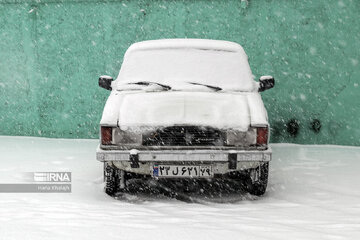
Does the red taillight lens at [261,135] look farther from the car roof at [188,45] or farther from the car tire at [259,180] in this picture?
the car roof at [188,45]

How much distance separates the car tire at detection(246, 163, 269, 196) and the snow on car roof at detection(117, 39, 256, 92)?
1.07 m

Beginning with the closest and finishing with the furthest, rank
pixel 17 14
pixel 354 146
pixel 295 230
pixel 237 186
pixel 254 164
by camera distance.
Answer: pixel 295 230, pixel 254 164, pixel 237 186, pixel 354 146, pixel 17 14

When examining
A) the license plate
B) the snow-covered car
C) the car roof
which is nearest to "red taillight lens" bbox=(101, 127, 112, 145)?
the snow-covered car

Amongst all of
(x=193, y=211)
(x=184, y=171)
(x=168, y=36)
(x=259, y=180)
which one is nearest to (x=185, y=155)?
(x=184, y=171)

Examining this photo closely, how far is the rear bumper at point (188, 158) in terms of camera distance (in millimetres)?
5078

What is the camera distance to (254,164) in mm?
5230

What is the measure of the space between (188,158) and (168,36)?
562 cm

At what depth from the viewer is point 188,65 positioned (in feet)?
20.9

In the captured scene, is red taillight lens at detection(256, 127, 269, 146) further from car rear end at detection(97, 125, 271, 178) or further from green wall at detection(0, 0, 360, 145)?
green wall at detection(0, 0, 360, 145)

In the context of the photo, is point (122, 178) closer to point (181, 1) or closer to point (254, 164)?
point (254, 164)

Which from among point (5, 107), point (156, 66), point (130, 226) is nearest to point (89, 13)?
point (5, 107)

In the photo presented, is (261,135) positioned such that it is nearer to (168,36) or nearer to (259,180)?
(259,180)

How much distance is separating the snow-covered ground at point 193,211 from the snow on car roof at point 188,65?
52.0 inches

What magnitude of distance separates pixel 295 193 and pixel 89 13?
643 cm
